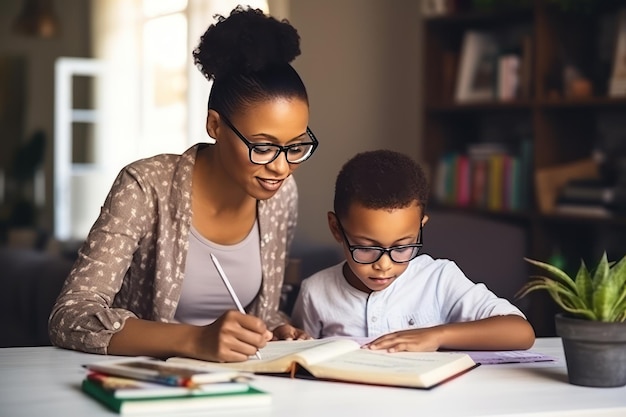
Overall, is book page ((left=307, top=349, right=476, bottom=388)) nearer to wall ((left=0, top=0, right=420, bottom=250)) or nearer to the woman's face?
the woman's face

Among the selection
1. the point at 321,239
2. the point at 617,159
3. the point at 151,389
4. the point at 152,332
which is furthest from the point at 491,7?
the point at 151,389

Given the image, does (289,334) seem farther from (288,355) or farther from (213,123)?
(213,123)

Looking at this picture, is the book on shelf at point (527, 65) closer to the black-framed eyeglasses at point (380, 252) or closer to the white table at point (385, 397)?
the black-framed eyeglasses at point (380, 252)

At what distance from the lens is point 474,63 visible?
4.51m

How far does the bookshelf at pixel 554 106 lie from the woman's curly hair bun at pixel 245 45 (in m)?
2.19

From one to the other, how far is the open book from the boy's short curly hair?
283 millimetres

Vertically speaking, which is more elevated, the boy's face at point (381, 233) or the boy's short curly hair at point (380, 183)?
the boy's short curly hair at point (380, 183)

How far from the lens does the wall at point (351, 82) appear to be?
5.16 m

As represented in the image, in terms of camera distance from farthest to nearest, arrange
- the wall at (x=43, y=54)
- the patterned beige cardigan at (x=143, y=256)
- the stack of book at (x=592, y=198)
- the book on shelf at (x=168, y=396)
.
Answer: the wall at (x=43, y=54) < the stack of book at (x=592, y=198) < the patterned beige cardigan at (x=143, y=256) < the book on shelf at (x=168, y=396)

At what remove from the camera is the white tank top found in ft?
6.38

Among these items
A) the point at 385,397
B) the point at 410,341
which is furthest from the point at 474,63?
the point at 385,397

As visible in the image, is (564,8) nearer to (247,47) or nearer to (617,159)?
(617,159)

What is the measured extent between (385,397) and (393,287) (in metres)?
0.54

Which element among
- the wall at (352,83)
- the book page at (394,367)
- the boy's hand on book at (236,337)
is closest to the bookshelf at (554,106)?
the wall at (352,83)
